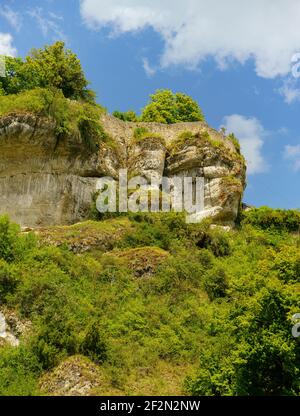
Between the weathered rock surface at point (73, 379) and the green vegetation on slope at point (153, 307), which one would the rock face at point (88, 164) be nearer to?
the green vegetation on slope at point (153, 307)

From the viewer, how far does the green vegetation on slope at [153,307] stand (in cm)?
1503

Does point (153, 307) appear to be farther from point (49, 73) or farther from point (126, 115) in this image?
point (126, 115)

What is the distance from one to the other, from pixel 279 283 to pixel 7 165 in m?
16.0

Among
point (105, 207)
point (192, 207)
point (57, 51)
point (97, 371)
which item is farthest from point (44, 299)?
point (57, 51)

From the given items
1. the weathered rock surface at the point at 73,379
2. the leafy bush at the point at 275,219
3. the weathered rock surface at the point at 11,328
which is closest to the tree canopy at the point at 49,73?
the leafy bush at the point at 275,219

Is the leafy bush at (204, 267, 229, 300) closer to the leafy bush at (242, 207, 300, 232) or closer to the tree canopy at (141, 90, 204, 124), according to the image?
the leafy bush at (242, 207, 300, 232)

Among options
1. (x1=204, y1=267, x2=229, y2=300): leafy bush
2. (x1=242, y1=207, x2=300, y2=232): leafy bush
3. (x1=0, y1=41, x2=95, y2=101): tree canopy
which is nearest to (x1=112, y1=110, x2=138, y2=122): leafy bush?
(x1=0, y1=41, x2=95, y2=101): tree canopy

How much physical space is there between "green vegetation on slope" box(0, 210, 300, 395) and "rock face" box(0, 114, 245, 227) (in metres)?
3.19

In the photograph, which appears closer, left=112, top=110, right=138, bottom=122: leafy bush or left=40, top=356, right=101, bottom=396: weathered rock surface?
left=40, top=356, right=101, bottom=396: weathered rock surface

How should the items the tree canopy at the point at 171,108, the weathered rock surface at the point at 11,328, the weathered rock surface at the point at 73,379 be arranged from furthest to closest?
the tree canopy at the point at 171,108
the weathered rock surface at the point at 11,328
the weathered rock surface at the point at 73,379

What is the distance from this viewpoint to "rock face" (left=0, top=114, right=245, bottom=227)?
1082 inches

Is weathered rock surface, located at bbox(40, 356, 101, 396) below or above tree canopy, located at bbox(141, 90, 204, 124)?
below

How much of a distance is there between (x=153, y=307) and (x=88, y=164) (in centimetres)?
1102

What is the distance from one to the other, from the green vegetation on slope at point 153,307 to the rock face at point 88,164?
319 centimetres
